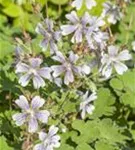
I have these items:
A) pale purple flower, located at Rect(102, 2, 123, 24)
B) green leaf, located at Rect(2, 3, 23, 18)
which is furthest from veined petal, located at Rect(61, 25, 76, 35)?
green leaf, located at Rect(2, 3, 23, 18)

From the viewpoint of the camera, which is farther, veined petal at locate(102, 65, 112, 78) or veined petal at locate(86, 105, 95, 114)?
veined petal at locate(86, 105, 95, 114)

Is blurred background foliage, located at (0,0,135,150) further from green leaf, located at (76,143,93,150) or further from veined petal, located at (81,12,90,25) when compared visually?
veined petal, located at (81,12,90,25)

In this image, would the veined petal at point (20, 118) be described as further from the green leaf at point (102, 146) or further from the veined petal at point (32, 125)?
the green leaf at point (102, 146)

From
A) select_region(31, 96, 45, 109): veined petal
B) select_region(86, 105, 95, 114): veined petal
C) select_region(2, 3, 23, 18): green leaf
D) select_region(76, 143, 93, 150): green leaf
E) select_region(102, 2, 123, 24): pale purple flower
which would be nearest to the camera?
select_region(31, 96, 45, 109): veined petal

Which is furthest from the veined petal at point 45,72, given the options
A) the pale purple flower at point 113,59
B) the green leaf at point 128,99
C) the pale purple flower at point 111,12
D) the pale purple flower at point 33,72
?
the pale purple flower at point 111,12

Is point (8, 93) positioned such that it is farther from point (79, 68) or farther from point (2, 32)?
point (2, 32)

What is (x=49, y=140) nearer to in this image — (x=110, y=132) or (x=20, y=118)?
(x=20, y=118)
